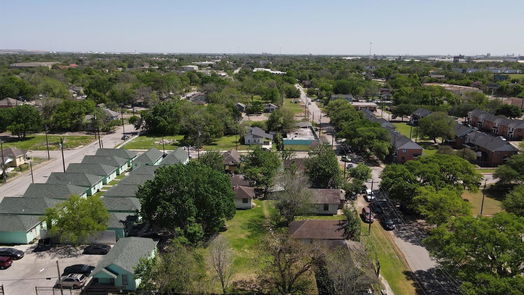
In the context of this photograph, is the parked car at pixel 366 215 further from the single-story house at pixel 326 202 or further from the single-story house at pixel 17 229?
the single-story house at pixel 17 229

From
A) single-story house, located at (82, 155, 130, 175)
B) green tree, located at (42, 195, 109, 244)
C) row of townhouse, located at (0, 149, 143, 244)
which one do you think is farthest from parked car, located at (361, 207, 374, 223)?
single-story house, located at (82, 155, 130, 175)

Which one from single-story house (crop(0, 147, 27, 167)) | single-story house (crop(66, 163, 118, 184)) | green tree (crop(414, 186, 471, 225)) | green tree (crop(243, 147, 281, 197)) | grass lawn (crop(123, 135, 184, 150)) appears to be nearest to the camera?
green tree (crop(414, 186, 471, 225))

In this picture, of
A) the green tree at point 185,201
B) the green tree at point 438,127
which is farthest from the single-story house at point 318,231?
the green tree at point 438,127

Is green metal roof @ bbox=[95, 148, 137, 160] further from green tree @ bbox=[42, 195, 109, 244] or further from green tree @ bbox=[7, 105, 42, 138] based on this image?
green tree @ bbox=[7, 105, 42, 138]

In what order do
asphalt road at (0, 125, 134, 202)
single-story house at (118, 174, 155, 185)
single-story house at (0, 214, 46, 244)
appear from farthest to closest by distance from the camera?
asphalt road at (0, 125, 134, 202) < single-story house at (118, 174, 155, 185) < single-story house at (0, 214, 46, 244)

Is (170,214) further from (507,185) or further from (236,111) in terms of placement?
(236,111)

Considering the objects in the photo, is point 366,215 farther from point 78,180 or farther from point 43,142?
point 43,142

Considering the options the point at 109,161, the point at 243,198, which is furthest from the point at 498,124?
the point at 109,161

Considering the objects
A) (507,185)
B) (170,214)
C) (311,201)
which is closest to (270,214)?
(311,201)
